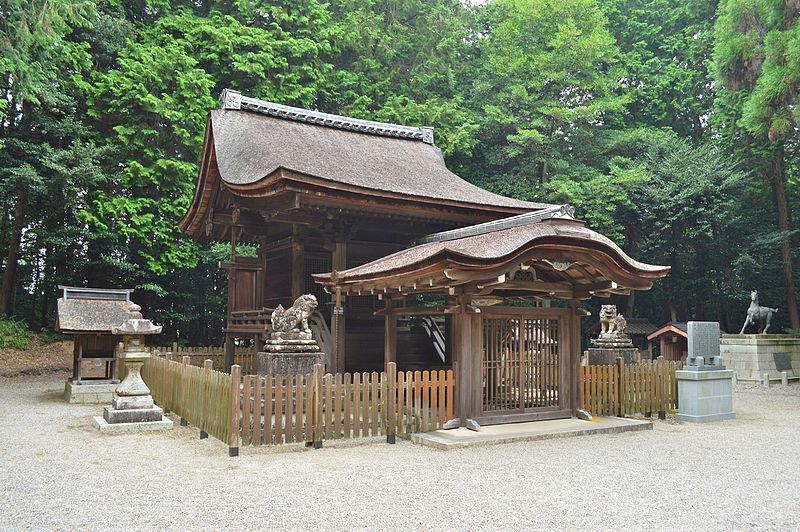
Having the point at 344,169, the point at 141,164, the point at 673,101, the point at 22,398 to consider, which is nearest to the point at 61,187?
the point at 141,164

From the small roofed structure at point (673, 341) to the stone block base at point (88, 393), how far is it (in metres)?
17.6

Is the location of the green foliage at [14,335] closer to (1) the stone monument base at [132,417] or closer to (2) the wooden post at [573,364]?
(1) the stone monument base at [132,417]

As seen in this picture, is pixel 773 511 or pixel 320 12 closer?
pixel 773 511

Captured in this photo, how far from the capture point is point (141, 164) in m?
21.5

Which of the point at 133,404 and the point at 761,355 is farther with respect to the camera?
the point at 761,355

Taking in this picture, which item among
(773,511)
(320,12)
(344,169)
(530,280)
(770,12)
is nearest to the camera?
(773,511)

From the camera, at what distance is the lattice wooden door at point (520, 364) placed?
9.98 metres

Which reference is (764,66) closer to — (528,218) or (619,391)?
(619,391)

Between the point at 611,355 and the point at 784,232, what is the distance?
1504 centimetres

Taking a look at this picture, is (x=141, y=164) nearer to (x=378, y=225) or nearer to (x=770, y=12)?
(x=378, y=225)

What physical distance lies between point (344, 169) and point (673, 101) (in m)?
21.6

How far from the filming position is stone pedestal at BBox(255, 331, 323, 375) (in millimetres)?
9203

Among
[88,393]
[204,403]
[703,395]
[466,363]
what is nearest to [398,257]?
[466,363]

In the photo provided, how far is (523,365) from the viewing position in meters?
10.2
